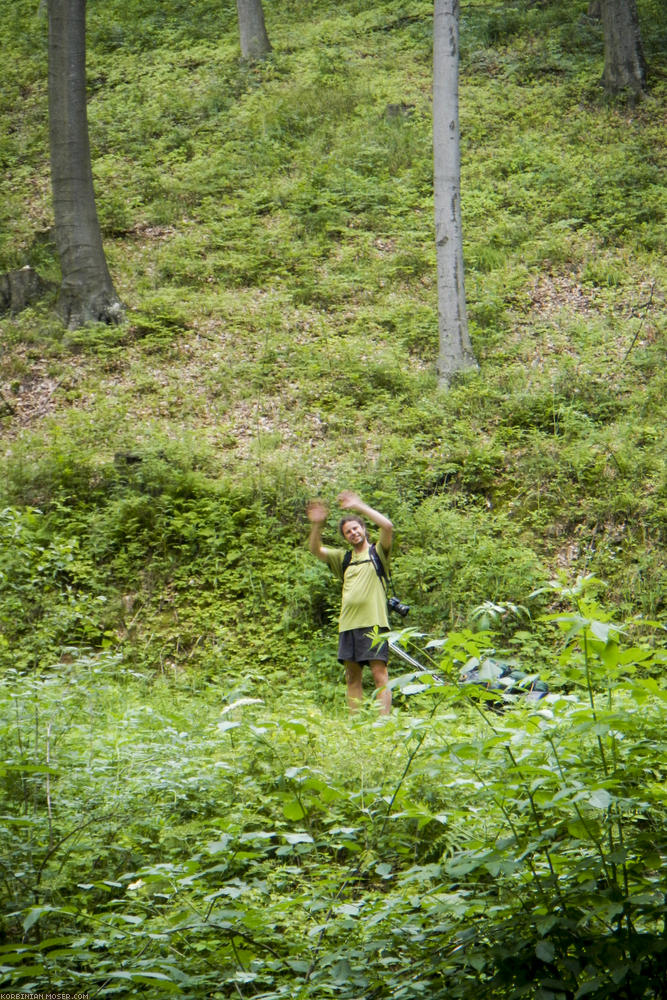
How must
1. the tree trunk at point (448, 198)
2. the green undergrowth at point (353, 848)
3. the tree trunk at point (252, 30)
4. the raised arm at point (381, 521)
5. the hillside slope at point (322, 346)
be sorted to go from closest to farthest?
the green undergrowth at point (353, 848), the raised arm at point (381, 521), the hillside slope at point (322, 346), the tree trunk at point (448, 198), the tree trunk at point (252, 30)

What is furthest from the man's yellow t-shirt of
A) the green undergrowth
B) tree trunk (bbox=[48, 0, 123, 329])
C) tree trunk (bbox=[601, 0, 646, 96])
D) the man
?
tree trunk (bbox=[601, 0, 646, 96])

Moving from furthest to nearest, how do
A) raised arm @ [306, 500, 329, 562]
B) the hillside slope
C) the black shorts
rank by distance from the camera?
1. the hillside slope
2. raised arm @ [306, 500, 329, 562]
3. the black shorts

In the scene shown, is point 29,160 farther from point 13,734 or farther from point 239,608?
point 13,734

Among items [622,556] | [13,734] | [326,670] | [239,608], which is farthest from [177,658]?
[622,556]

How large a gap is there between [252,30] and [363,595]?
60.5ft

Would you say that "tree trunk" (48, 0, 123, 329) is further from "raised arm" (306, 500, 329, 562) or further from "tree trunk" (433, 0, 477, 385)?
"raised arm" (306, 500, 329, 562)

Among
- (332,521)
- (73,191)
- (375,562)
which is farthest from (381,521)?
(73,191)

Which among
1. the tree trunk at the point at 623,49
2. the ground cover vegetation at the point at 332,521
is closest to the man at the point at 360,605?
the ground cover vegetation at the point at 332,521

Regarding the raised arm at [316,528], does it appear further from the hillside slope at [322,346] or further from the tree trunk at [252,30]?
the tree trunk at [252,30]

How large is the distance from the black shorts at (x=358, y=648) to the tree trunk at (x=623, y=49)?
15.1 m

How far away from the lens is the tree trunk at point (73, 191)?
1324cm

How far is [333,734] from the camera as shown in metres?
5.52

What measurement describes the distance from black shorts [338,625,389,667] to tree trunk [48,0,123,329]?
8.27 m

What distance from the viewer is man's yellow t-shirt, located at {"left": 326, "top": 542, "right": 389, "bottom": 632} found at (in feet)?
22.8
